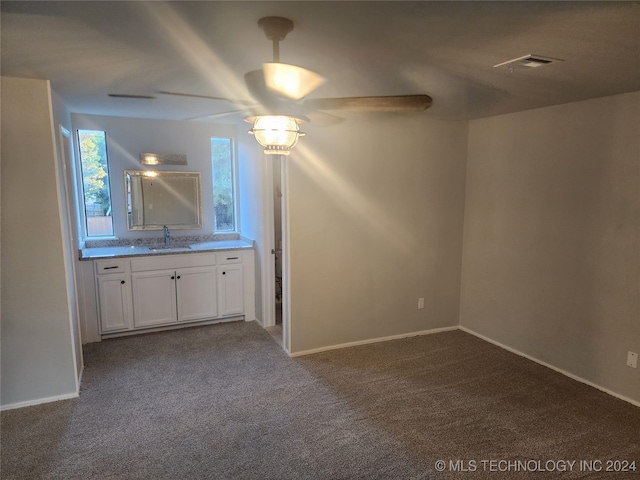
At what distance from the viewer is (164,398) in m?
2.89

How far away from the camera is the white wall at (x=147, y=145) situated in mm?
4172

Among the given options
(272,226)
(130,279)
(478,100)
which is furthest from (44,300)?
(478,100)

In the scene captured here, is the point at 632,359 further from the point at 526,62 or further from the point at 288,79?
the point at 288,79

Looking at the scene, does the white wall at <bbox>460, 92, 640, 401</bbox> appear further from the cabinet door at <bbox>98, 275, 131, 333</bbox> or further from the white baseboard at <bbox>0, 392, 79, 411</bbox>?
the white baseboard at <bbox>0, 392, 79, 411</bbox>

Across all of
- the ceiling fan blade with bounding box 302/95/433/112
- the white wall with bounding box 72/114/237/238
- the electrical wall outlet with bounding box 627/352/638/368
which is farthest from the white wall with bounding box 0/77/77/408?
the electrical wall outlet with bounding box 627/352/638/368

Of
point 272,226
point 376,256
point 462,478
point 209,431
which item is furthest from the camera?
point 272,226

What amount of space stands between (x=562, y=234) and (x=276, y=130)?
2.68 metres

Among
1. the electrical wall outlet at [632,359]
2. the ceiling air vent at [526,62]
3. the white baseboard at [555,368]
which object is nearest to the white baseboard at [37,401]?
the ceiling air vent at [526,62]

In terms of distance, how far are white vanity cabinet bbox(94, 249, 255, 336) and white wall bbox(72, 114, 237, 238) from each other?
0.60m

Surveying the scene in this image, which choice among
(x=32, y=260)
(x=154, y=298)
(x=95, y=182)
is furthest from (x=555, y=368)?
(x=95, y=182)

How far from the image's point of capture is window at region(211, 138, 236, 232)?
472 centimetres

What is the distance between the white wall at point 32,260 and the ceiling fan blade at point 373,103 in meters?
1.98

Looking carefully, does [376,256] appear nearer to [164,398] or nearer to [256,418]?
[256,418]

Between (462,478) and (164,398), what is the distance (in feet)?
6.80
